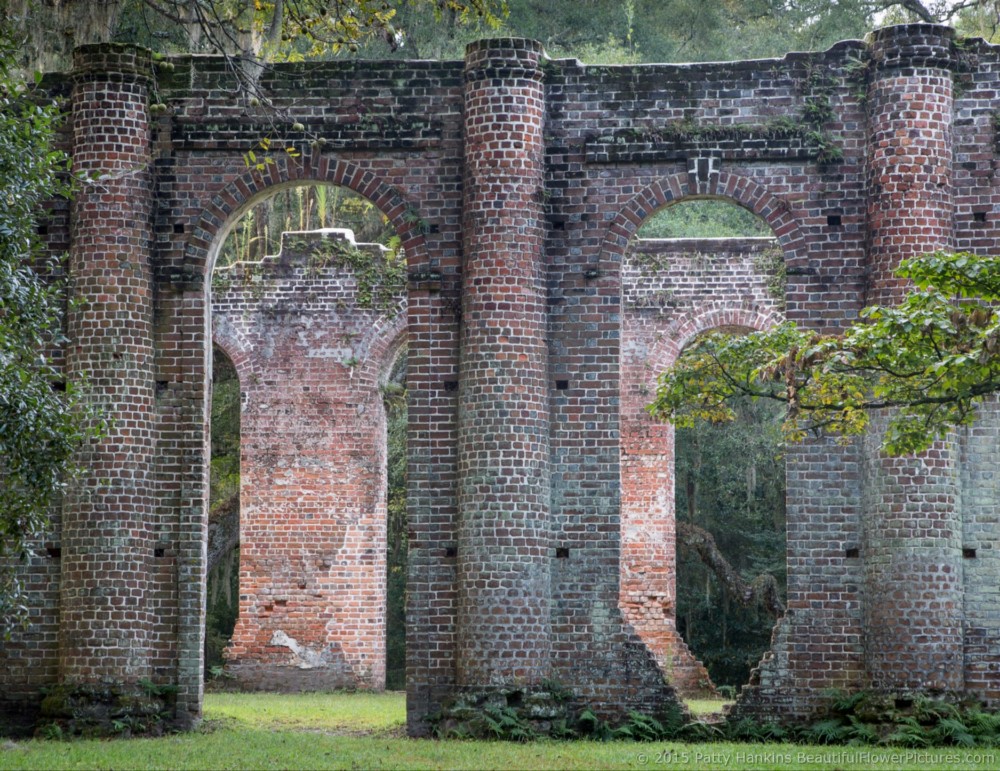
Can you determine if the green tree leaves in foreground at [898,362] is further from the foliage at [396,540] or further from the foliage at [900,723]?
the foliage at [396,540]

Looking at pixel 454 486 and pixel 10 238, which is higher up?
pixel 10 238

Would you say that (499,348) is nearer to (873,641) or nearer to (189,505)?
(189,505)

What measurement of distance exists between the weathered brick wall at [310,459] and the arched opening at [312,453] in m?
0.01

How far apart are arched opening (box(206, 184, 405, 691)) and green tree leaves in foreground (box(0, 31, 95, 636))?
9297mm

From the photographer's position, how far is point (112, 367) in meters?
16.0

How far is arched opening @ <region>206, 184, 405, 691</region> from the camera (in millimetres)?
22172

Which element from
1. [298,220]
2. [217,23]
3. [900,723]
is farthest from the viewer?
[298,220]

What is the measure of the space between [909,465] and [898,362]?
3.31m

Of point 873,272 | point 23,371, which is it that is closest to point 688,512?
point 873,272

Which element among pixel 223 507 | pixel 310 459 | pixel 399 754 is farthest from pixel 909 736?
pixel 223 507

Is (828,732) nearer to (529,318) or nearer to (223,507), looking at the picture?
(529,318)

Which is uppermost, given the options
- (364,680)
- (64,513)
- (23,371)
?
(23,371)

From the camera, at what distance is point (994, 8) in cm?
2636

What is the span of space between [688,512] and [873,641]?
46.5 feet
